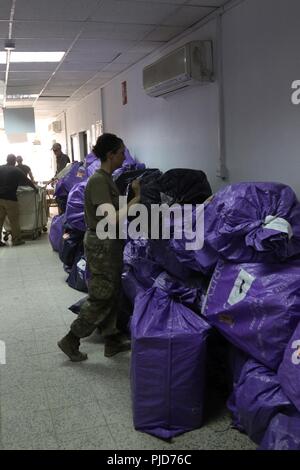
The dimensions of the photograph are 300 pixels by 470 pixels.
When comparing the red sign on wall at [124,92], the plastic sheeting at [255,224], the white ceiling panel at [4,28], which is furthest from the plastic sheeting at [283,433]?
the red sign on wall at [124,92]

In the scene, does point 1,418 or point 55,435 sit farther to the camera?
point 1,418

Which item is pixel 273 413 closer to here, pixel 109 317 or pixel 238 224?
pixel 238 224

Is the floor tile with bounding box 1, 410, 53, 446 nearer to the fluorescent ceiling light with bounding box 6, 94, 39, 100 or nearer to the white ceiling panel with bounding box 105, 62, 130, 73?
the white ceiling panel with bounding box 105, 62, 130, 73

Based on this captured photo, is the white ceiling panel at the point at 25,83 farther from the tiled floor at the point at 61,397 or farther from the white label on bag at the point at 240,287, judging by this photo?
the white label on bag at the point at 240,287

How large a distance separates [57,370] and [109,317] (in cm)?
45

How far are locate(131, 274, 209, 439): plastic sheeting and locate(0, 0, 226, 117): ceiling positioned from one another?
2.48 metres

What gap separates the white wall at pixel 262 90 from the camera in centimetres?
284

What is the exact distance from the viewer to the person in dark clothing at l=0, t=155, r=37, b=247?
22.7 ft

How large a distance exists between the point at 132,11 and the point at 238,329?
2.68m

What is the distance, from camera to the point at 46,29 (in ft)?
13.3

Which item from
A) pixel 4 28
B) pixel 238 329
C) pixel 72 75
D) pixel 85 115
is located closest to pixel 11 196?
pixel 72 75
